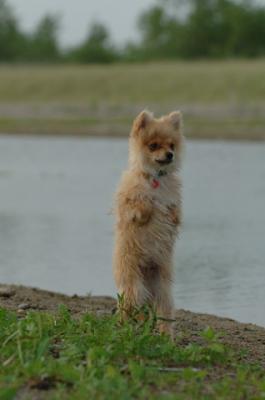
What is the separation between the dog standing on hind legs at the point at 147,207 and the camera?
24.4ft

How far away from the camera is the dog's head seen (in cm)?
740

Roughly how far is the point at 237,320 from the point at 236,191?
8328mm

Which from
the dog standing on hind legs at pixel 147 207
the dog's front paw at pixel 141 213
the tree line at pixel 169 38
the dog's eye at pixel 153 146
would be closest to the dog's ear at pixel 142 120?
the dog standing on hind legs at pixel 147 207

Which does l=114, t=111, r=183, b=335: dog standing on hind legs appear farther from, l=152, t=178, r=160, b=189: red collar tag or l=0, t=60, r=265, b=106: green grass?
l=0, t=60, r=265, b=106: green grass

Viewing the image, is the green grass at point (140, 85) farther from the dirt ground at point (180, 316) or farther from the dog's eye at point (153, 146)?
the dog's eye at point (153, 146)

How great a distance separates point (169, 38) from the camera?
65.6 m

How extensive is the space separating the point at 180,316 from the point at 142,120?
2.17 m

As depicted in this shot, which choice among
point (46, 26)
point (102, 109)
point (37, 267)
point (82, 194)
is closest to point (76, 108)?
point (102, 109)

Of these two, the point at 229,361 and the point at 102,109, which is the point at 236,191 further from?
the point at 102,109

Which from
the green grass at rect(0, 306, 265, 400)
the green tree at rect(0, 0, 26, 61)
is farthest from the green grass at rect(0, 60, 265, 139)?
the green tree at rect(0, 0, 26, 61)

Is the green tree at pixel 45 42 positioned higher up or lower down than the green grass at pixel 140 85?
higher up

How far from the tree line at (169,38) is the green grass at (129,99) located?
67.4 ft

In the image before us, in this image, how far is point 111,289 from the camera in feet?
35.2

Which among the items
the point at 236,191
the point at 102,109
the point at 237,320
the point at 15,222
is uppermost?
the point at 102,109
